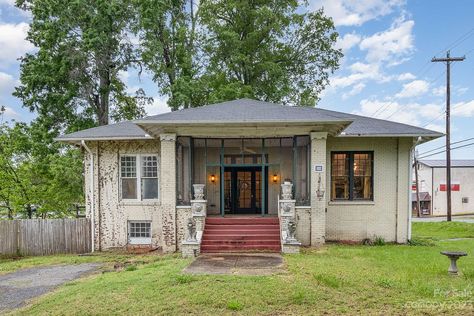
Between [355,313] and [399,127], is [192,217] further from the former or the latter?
[399,127]

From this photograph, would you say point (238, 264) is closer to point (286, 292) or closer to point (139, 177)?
point (286, 292)

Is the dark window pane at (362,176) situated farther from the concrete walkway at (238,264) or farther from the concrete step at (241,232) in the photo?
the concrete walkway at (238,264)

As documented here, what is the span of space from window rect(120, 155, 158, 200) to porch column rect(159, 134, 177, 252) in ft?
5.84

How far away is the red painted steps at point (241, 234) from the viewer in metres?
10.6

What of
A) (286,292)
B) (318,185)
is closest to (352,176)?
(318,185)

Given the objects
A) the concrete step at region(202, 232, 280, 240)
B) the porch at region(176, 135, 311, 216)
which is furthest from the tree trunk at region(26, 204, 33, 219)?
the concrete step at region(202, 232, 280, 240)

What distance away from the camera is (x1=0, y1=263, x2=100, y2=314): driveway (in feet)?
23.6

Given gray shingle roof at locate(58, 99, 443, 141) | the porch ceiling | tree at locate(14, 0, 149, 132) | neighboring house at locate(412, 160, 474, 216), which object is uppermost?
tree at locate(14, 0, 149, 132)

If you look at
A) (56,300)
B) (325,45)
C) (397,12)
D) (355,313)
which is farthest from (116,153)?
(397,12)

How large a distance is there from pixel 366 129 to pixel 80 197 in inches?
637

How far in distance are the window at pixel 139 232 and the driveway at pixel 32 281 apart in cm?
247

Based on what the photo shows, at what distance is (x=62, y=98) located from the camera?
18.0 metres

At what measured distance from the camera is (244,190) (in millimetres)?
14266

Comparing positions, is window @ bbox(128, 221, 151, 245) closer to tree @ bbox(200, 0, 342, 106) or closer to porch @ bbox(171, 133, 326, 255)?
porch @ bbox(171, 133, 326, 255)
